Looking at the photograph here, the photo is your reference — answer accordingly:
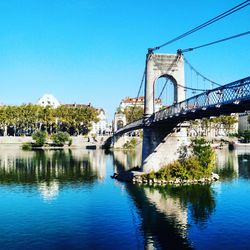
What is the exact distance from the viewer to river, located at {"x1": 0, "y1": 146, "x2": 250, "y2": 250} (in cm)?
2752

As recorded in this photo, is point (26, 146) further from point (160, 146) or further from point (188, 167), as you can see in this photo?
point (188, 167)

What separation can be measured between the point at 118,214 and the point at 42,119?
9903 cm

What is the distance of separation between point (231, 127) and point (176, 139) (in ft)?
360

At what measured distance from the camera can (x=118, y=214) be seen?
35.2 m

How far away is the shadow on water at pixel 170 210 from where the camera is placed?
28.2 meters

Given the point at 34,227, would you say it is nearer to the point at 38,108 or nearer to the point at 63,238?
the point at 63,238

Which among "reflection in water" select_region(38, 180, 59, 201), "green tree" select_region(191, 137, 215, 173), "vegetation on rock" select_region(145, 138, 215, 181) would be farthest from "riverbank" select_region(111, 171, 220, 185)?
"reflection in water" select_region(38, 180, 59, 201)

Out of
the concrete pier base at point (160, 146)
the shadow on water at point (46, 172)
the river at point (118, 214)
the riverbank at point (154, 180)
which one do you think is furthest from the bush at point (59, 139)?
the concrete pier base at point (160, 146)

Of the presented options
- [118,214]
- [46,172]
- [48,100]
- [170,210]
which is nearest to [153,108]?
[170,210]

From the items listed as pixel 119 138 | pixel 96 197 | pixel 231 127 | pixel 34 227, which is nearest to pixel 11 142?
pixel 119 138

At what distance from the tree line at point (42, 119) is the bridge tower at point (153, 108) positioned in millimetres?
82463

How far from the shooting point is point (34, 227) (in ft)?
101

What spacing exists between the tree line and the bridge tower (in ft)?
271

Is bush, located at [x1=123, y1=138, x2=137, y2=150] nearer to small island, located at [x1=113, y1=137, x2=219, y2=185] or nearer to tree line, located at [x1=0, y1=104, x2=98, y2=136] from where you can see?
tree line, located at [x1=0, y1=104, x2=98, y2=136]
